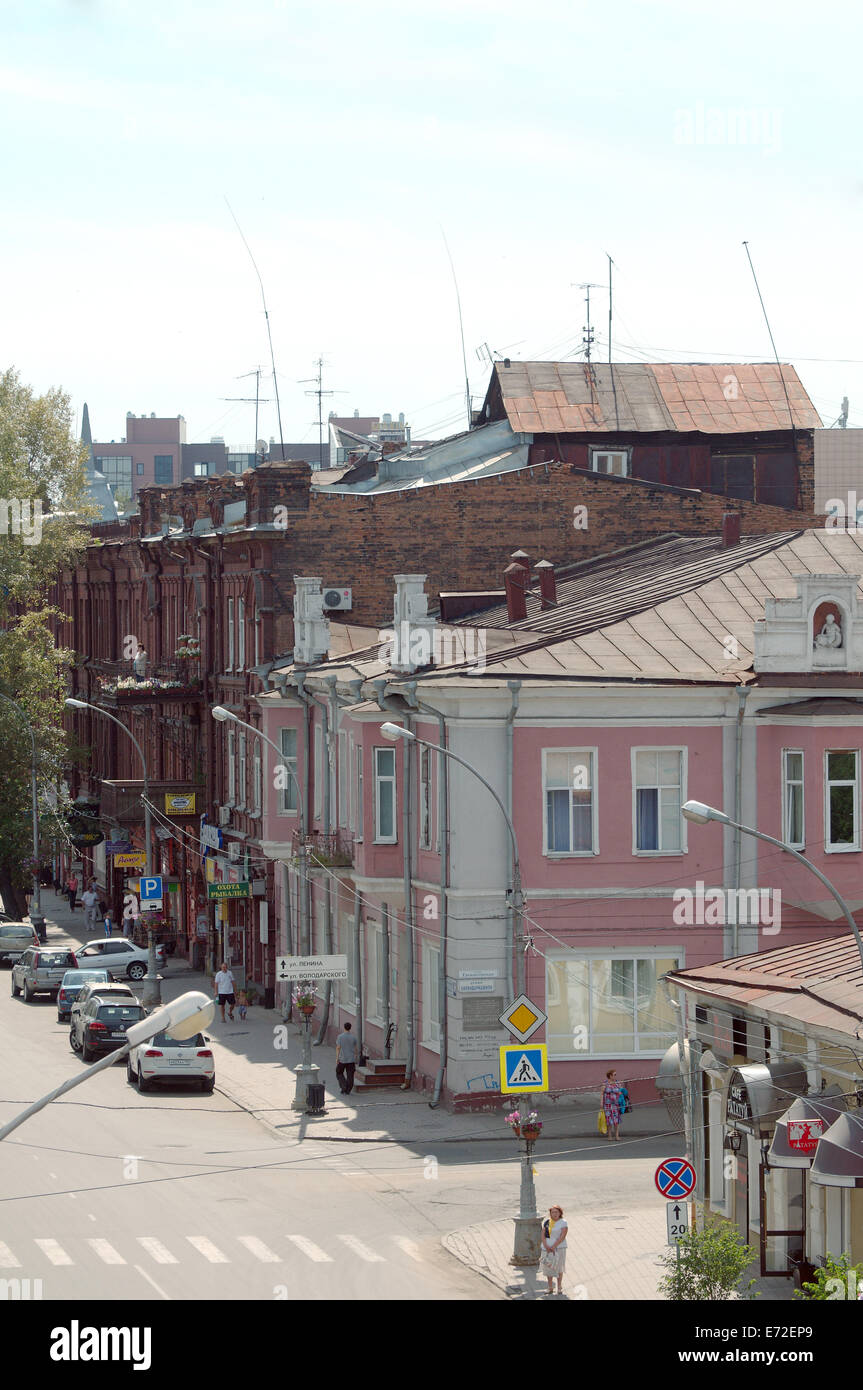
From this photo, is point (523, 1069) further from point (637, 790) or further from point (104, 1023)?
point (104, 1023)

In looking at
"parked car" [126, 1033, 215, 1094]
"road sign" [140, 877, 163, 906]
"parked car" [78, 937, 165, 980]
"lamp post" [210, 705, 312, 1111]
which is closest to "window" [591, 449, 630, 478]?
"lamp post" [210, 705, 312, 1111]

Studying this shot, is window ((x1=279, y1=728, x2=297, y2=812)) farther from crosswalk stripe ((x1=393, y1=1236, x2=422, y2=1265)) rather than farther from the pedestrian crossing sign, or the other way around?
crosswalk stripe ((x1=393, y1=1236, x2=422, y2=1265))

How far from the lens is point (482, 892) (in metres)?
35.2

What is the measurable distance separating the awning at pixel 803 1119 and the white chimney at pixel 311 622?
2661cm

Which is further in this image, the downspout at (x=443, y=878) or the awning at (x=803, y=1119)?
the downspout at (x=443, y=878)

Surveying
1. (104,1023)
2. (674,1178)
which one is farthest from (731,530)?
(674,1178)

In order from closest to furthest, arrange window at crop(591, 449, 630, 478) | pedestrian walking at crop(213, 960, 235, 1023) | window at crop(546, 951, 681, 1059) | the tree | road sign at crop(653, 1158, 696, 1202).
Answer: road sign at crop(653, 1158, 696, 1202)
window at crop(546, 951, 681, 1059)
pedestrian walking at crop(213, 960, 235, 1023)
window at crop(591, 449, 630, 478)
the tree

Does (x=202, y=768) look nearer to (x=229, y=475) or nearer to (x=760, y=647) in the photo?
(x=229, y=475)

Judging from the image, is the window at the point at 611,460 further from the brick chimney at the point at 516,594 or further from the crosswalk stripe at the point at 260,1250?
the crosswalk stripe at the point at 260,1250

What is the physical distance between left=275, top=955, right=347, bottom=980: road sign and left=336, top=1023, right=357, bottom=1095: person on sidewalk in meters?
1.72

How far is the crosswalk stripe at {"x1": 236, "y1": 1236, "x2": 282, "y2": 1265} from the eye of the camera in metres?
24.4

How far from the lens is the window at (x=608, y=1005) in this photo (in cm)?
3525

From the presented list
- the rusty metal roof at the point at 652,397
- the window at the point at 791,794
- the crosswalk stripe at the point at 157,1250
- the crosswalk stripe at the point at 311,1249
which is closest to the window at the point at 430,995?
the window at the point at 791,794

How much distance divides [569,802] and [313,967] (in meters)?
5.65
